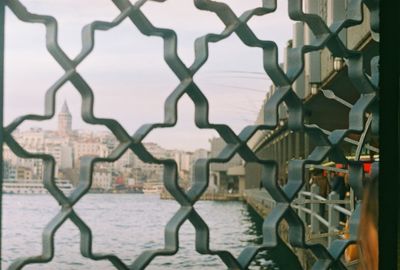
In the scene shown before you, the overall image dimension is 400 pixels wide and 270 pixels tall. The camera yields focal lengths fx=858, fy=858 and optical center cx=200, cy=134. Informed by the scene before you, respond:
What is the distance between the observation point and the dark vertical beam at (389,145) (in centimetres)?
259

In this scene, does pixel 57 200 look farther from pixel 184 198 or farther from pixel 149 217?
pixel 149 217

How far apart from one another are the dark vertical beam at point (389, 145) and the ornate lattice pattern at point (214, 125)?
353 mm

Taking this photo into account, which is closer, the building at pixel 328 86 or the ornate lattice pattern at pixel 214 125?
the ornate lattice pattern at pixel 214 125

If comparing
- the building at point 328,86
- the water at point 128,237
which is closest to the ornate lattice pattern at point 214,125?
the water at point 128,237

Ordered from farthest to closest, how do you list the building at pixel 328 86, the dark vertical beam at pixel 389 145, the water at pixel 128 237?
the water at pixel 128 237
the building at pixel 328 86
the dark vertical beam at pixel 389 145

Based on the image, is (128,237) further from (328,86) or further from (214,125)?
(214,125)

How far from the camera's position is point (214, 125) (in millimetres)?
2705

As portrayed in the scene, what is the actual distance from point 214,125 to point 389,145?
0.54m

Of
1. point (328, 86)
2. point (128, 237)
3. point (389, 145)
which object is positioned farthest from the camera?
point (128, 237)

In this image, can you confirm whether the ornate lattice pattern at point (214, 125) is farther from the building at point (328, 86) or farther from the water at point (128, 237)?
the building at point (328, 86)

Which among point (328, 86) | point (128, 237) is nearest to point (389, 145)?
point (328, 86)

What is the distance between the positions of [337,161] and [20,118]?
1249 millimetres

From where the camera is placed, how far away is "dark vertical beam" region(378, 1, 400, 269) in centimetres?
259

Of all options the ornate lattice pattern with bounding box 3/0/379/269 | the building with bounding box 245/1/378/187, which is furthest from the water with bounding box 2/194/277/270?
the building with bounding box 245/1/378/187
